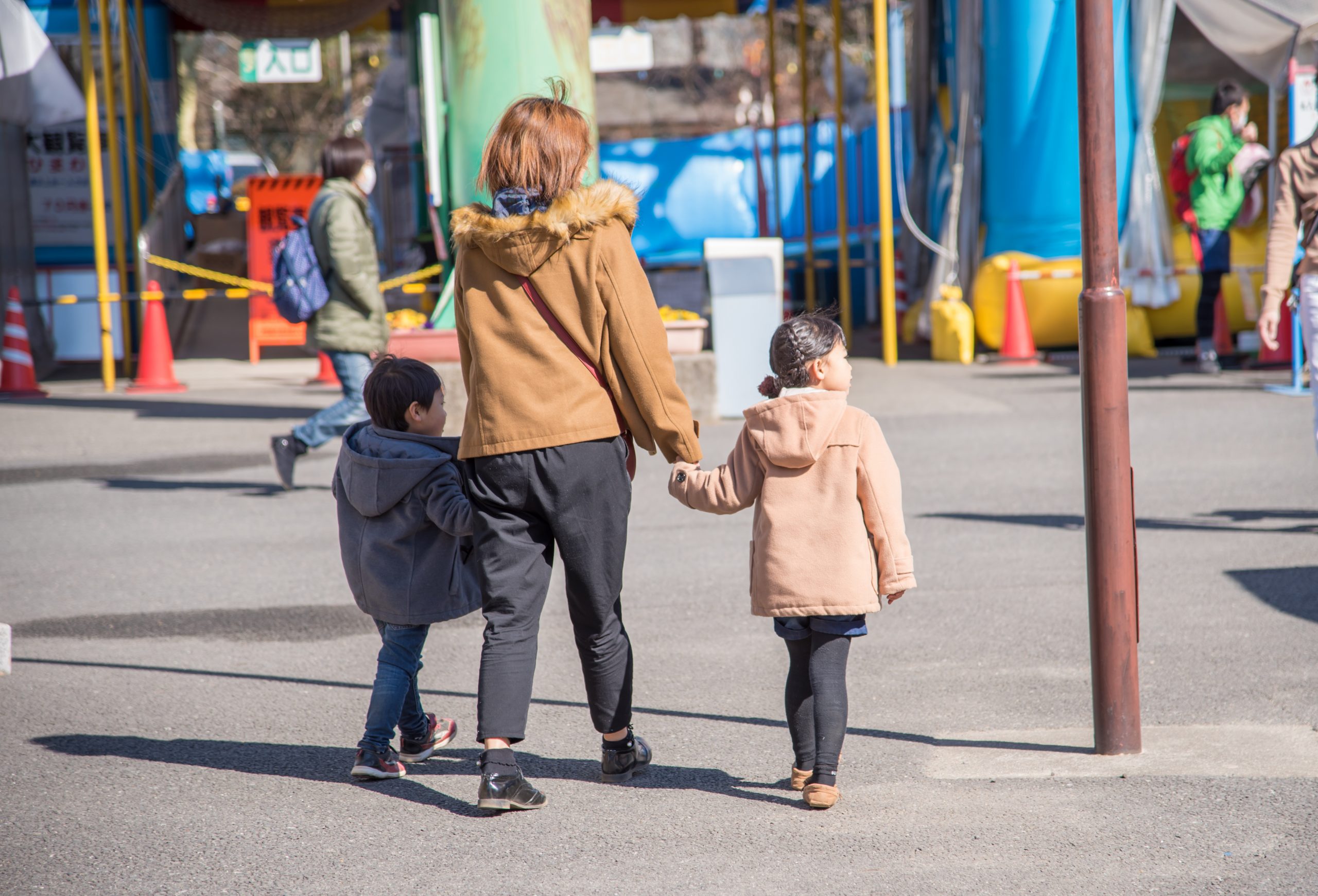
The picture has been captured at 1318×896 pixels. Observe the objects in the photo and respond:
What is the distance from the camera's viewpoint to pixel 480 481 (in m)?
3.44

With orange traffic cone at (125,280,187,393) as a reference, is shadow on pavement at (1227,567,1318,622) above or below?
below

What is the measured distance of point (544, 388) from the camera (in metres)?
3.38

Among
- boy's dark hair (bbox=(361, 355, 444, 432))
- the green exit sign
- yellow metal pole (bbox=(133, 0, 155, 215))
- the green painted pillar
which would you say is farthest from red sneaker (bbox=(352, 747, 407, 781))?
the green exit sign

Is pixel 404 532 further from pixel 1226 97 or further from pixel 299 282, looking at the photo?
pixel 1226 97

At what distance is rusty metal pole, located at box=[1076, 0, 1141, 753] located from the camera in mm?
3531

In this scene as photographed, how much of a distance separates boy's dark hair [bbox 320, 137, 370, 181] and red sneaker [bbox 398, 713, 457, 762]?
13.5ft

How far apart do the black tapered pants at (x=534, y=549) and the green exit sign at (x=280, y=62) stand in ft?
54.0

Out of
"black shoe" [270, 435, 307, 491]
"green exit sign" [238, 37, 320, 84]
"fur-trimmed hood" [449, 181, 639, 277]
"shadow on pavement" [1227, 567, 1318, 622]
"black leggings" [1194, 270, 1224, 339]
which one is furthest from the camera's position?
"green exit sign" [238, 37, 320, 84]

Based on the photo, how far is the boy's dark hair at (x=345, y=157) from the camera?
291 inches

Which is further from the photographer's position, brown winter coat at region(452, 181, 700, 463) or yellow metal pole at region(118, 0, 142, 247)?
yellow metal pole at region(118, 0, 142, 247)

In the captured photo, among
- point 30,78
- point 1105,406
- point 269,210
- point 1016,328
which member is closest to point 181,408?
point 30,78

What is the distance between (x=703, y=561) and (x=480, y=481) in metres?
2.88

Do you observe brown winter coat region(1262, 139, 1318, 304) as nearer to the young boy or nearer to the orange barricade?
the young boy

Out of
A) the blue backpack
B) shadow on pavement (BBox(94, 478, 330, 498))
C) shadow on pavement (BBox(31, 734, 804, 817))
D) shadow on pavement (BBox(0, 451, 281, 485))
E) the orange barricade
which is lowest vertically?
shadow on pavement (BBox(31, 734, 804, 817))
